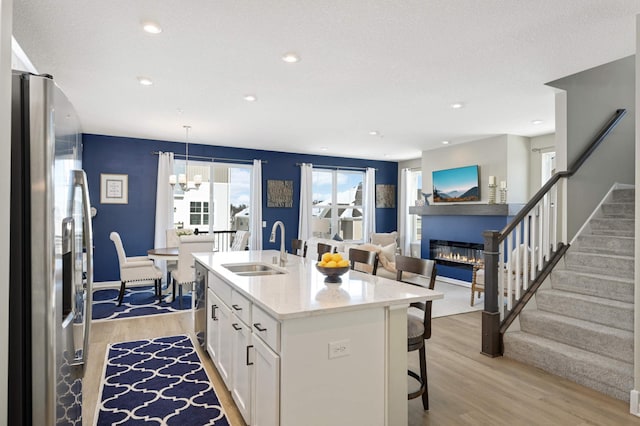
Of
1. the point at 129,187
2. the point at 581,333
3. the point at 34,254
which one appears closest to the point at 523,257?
the point at 581,333

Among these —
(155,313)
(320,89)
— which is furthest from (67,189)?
(155,313)

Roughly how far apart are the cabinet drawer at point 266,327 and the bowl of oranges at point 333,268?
0.52m

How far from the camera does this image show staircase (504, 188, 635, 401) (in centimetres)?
286

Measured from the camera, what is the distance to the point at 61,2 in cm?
237

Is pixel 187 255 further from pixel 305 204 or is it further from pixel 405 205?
pixel 405 205

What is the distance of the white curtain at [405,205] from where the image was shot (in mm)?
9000

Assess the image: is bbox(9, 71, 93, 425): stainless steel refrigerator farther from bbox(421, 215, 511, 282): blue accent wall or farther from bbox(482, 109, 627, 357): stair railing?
bbox(421, 215, 511, 282): blue accent wall

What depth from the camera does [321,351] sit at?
183 centimetres

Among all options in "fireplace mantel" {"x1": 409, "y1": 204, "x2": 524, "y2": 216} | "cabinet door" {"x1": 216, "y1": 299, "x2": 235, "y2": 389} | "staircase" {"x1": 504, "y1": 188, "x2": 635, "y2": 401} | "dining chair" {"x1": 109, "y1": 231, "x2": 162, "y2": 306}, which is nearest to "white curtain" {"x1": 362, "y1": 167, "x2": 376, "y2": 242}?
"fireplace mantel" {"x1": 409, "y1": 204, "x2": 524, "y2": 216}

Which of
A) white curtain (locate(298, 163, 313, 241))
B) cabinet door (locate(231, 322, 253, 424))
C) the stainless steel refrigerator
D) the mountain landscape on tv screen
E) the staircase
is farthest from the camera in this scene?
white curtain (locate(298, 163, 313, 241))

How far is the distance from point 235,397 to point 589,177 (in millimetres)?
4222

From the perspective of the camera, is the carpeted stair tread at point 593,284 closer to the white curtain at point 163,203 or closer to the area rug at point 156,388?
the area rug at point 156,388

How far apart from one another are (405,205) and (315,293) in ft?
24.2

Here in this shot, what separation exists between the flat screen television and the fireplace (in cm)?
→ 83
